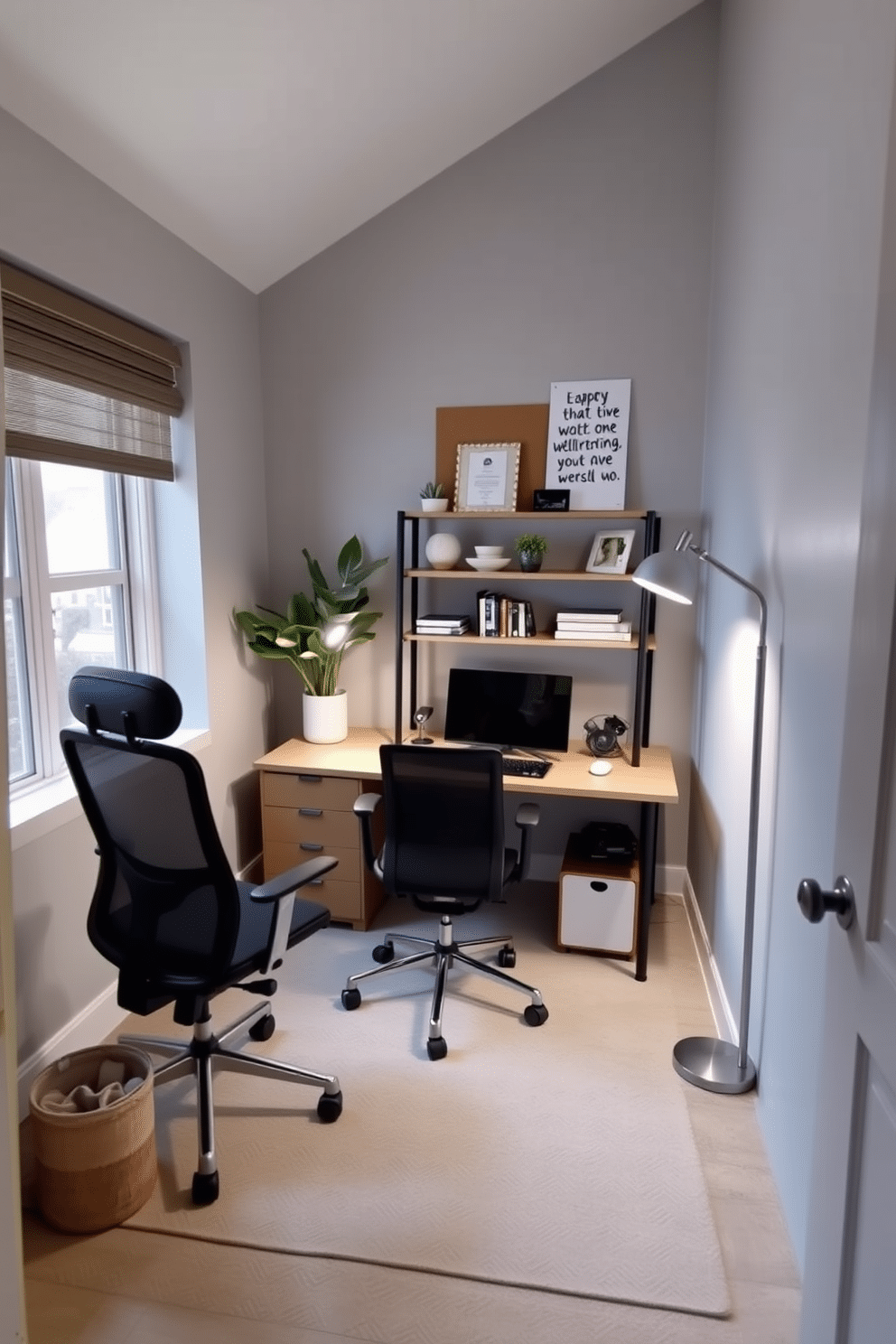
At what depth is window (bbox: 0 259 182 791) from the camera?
2.23 meters

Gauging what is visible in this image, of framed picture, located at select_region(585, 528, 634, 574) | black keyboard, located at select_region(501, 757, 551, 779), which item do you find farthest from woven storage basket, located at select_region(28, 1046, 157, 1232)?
framed picture, located at select_region(585, 528, 634, 574)

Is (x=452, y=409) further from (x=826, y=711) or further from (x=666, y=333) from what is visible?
(x=826, y=711)

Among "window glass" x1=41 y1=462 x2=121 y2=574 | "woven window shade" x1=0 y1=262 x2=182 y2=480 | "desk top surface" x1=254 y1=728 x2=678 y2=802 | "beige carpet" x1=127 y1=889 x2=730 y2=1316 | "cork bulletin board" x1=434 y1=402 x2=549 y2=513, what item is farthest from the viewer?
"cork bulletin board" x1=434 y1=402 x2=549 y2=513

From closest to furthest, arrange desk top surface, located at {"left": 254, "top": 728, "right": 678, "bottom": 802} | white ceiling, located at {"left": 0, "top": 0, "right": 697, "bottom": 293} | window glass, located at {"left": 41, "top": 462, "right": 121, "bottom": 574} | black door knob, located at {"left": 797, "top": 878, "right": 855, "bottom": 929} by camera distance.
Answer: black door knob, located at {"left": 797, "top": 878, "right": 855, "bottom": 929} → white ceiling, located at {"left": 0, "top": 0, "right": 697, "bottom": 293} → window glass, located at {"left": 41, "top": 462, "right": 121, "bottom": 574} → desk top surface, located at {"left": 254, "top": 728, "right": 678, "bottom": 802}

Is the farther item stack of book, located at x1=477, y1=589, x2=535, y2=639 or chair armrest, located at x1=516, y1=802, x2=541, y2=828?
stack of book, located at x1=477, y1=589, x2=535, y2=639

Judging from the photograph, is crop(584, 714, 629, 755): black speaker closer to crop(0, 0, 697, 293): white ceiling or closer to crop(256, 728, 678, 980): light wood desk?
crop(256, 728, 678, 980): light wood desk

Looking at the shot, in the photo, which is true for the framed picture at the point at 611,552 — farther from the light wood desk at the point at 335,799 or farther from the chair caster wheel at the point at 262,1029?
the chair caster wheel at the point at 262,1029

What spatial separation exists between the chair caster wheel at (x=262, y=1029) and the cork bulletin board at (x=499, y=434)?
79.1 inches

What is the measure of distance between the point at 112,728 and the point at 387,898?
6.14ft

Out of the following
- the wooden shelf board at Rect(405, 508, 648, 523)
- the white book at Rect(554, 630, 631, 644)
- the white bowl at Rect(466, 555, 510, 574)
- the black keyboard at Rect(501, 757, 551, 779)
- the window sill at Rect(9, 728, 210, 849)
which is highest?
the wooden shelf board at Rect(405, 508, 648, 523)

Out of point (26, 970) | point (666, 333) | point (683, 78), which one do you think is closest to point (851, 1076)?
point (26, 970)

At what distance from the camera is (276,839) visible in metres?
3.26

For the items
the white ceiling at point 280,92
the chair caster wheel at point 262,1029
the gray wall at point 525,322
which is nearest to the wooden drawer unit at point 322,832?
the gray wall at point 525,322

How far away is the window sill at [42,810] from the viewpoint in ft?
7.17
